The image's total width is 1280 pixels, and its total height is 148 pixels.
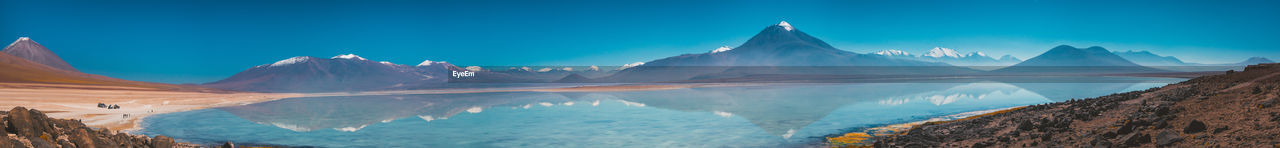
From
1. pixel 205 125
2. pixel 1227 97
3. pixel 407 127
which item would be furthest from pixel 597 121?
pixel 1227 97

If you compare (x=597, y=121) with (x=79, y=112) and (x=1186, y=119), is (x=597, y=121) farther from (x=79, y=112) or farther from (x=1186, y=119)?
A: (x=79, y=112)

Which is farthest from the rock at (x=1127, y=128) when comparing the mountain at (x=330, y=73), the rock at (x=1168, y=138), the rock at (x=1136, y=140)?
the mountain at (x=330, y=73)

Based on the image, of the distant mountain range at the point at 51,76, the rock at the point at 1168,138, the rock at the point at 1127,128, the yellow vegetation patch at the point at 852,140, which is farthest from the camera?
the distant mountain range at the point at 51,76

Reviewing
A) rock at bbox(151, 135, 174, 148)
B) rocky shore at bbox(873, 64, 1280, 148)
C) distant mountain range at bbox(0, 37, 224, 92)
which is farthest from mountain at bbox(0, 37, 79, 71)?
rocky shore at bbox(873, 64, 1280, 148)

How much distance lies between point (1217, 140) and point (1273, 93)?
4452 millimetres

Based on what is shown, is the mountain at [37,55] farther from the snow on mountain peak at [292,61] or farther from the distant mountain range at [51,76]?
the snow on mountain peak at [292,61]

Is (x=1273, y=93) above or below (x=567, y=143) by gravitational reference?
above

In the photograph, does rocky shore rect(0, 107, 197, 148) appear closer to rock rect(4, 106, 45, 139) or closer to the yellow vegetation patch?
rock rect(4, 106, 45, 139)

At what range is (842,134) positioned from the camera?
16.0 meters

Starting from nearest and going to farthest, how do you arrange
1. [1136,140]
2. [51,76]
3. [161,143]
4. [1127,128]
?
[1136,140], [1127,128], [161,143], [51,76]

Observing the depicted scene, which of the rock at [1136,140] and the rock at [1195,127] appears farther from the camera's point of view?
the rock at [1195,127]

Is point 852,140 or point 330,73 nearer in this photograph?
point 852,140

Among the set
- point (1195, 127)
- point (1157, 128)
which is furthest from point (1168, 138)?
point (1157, 128)

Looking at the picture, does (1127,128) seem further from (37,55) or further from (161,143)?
(37,55)
